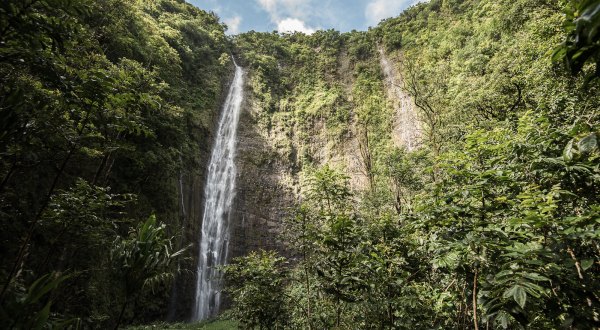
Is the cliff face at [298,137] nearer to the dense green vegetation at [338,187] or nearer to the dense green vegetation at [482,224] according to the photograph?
the dense green vegetation at [338,187]

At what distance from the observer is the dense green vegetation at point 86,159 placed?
2891 mm

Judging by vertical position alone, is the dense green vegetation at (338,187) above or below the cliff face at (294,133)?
below

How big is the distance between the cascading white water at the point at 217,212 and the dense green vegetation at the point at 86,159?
63.6 inches

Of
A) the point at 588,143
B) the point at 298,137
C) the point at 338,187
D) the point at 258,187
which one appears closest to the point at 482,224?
the point at 588,143

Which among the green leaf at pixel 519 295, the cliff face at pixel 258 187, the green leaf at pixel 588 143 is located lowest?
the green leaf at pixel 519 295

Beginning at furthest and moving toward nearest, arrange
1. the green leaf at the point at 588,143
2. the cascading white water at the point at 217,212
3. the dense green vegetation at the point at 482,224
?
1. the cascading white water at the point at 217,212
2. the dense green vegetation at the point at 482,224
3. the green leaf at the point at 588,143

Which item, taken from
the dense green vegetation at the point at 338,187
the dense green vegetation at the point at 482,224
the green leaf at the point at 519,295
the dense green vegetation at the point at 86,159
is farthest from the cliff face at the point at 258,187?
the green leaf at the point at 519,295

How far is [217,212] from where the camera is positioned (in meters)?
22.2

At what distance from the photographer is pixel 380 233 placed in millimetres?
4812

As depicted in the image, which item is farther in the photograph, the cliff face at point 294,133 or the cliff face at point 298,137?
the cliff face at point 298,137

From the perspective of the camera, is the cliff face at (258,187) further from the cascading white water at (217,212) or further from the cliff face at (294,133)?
the cascading white water at (217,212)

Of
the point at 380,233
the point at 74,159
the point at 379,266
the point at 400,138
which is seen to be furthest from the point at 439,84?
the point at 74,159

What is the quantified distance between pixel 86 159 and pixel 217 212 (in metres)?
11.6

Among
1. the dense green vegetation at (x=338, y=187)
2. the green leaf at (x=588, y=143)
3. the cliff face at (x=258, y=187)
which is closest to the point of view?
the green leaf at (x=588, y=143)
